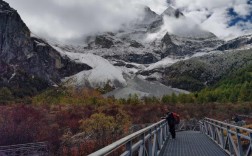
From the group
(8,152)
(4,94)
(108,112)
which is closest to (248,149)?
(8,152)

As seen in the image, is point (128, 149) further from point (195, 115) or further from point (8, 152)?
point (195, 115)

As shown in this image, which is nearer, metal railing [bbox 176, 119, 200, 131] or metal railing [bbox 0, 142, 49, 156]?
metal railing [bbox 0, 142, 49, 156]

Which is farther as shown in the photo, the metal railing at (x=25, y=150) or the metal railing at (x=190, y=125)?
the metal railing at (x=190, y=125)

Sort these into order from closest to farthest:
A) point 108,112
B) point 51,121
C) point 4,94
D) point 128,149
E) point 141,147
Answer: point 128,149 → point 141,147 → point 51,121 → point 108,112 → point 4,94

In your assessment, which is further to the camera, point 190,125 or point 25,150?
point 190,125

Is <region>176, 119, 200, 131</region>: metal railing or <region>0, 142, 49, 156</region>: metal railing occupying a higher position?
<region>176, 119, 200, 131</region>: metal railing

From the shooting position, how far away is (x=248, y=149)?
901 centimetres

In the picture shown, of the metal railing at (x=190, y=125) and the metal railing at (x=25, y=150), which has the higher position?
the metal railing at (x=190, y=125)

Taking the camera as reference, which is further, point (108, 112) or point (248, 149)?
point (108, 112)

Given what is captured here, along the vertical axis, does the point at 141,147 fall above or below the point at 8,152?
above

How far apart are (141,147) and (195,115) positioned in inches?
2911

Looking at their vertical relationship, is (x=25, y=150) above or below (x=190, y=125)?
below

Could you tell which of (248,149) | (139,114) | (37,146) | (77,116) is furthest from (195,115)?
(248,149)

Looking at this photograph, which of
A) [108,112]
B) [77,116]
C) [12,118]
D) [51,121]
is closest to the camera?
[12,118]
